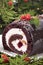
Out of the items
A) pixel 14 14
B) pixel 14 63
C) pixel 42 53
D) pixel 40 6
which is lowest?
pixel 14 63

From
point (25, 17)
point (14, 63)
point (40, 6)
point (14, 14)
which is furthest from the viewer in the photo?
point (40, 6)

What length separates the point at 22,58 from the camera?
139 centimetres

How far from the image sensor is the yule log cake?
208 cm

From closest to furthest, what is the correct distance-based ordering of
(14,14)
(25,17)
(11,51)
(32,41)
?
1. (14,14)
2. (25,17)
3. (32,41)
4. (11,51)

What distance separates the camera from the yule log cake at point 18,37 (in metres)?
2.08

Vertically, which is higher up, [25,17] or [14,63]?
[25,17]

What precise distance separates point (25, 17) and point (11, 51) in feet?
1.55

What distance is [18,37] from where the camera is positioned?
85.2 inches

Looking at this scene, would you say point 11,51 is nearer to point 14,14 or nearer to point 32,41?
point 32,41

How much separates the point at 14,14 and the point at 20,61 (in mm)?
333

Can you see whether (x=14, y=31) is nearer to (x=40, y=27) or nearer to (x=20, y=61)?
(x=40, y=27)

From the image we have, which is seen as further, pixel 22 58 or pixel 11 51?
pixel 11 51

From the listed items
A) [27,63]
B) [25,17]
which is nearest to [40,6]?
[25,17]

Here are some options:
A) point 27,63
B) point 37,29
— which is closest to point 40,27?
point 37,29
